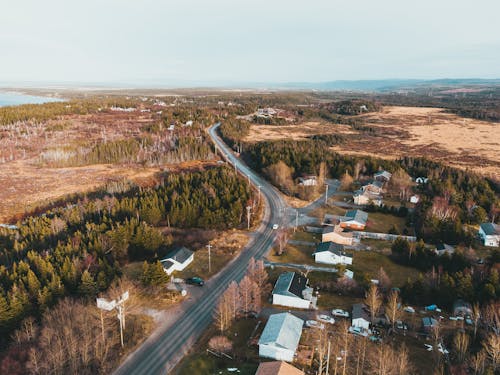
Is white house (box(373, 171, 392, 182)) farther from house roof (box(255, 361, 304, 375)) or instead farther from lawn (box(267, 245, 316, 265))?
house roof (box(255, 361, 304, 375))

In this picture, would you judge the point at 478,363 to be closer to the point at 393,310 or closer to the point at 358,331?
the point at 393,310


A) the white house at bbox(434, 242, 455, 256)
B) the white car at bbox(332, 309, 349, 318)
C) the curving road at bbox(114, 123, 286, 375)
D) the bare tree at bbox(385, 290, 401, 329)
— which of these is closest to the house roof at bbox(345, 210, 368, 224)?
the white house at bbox(434, 242, 455, 256)

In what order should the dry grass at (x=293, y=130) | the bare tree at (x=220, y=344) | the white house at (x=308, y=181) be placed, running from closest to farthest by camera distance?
the bare tree at (x=220, y=344) < the white house at (x=308, y=181) < the dry grass at (x=293, y=130)

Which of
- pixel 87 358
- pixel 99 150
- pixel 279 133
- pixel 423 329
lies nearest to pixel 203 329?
pixel 87 358

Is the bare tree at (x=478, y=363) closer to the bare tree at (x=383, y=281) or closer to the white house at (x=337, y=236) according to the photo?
the bare tree at (x=383, y=281)

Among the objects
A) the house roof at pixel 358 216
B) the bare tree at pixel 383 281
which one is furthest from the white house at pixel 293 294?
the house roof at pixel 358 216

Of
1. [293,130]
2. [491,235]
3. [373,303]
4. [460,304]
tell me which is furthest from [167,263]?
[293,130]
